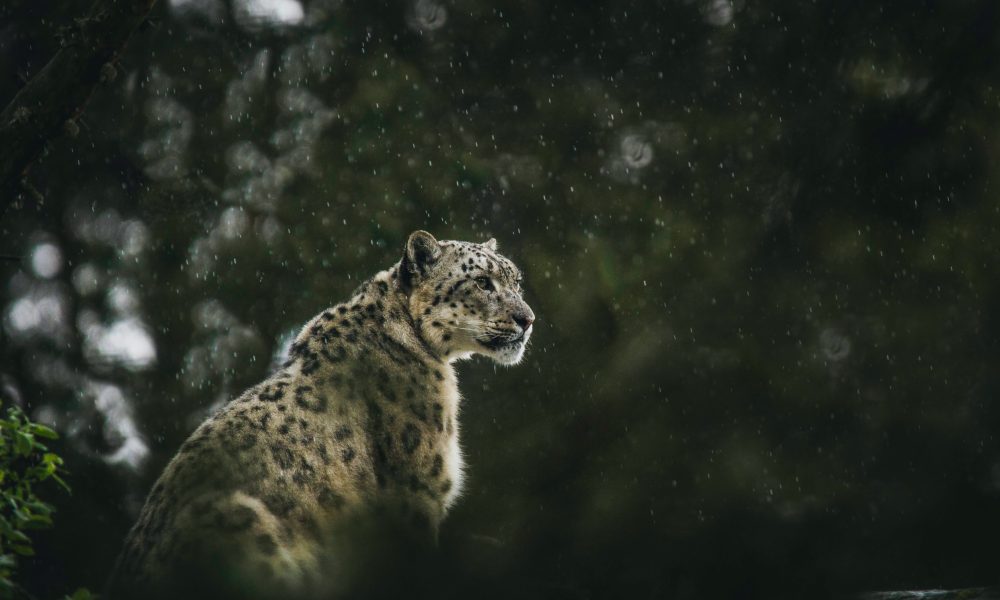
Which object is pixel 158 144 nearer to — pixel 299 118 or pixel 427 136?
pixel 299 118

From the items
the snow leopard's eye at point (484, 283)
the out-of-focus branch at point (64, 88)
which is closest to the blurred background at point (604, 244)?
the snow leopard's eye at point (484, 283)

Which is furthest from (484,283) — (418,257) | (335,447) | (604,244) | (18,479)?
(604,244)

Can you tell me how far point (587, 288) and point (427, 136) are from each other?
265 centimetres

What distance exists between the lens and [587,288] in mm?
14266

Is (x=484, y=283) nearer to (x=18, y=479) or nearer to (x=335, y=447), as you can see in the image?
(x=335, y=447)

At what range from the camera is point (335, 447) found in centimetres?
613

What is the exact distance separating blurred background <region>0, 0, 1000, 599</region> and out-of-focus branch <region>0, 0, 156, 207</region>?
25.3 feet

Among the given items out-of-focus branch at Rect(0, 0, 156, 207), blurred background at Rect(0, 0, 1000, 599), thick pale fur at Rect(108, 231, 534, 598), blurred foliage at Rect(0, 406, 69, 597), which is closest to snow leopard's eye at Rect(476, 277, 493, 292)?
thick pale fur at Rect(108, 231, 534, 598)

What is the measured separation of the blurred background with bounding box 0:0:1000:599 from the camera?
13.4 meters

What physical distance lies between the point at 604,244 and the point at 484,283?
7.31 m

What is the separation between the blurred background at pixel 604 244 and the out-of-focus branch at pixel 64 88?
7.71 meters

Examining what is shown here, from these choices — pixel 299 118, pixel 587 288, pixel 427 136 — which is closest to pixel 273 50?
pixel 299 118

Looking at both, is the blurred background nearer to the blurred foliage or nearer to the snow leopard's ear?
the snow leopard's ear

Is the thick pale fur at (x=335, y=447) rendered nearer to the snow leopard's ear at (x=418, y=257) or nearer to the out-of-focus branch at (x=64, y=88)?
the snow leopard's ear at (x=418, y=257)
